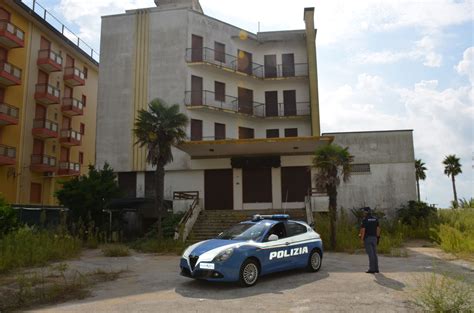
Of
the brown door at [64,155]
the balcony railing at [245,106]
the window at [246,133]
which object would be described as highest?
the balcony railing at [245,106]

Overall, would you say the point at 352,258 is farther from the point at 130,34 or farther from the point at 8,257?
the point at 130,34

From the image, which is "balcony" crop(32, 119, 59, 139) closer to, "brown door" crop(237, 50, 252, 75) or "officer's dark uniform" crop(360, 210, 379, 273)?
"brown door" crop(237, 50, 252, 75)

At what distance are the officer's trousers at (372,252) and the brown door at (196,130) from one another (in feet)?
63.4

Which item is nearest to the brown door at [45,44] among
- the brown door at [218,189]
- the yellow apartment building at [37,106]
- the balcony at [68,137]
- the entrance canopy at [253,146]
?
the yellow apartment building at [37,106]

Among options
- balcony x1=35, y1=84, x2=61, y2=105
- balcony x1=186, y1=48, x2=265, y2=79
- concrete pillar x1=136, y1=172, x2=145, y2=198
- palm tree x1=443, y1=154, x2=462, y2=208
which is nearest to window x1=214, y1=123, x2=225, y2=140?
balcony x1=186, y1=48, x2=265, y2=79

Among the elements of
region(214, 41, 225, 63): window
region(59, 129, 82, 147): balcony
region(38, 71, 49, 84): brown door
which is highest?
region(214, 41, 225, 63): window

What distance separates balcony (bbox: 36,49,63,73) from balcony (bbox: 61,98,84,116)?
121 inches

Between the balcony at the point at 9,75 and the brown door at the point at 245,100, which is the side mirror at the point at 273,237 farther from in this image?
the balcony at the point at 9,75

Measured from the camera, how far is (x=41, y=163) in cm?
3161

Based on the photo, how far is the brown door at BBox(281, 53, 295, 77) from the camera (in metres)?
32.4

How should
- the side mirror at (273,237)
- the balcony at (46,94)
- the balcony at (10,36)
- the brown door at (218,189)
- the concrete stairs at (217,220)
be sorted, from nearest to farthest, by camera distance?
the side mirror at (273,237), the concrete stairs at (217,220), the brown door at (218,189), the balcony at (10,36), the balcony at (46,94)

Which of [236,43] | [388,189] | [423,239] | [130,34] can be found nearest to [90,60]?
[130,34]

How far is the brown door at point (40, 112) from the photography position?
3282 centimetres

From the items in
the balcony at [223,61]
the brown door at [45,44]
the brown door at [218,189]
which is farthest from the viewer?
the brown door at [45,44]
